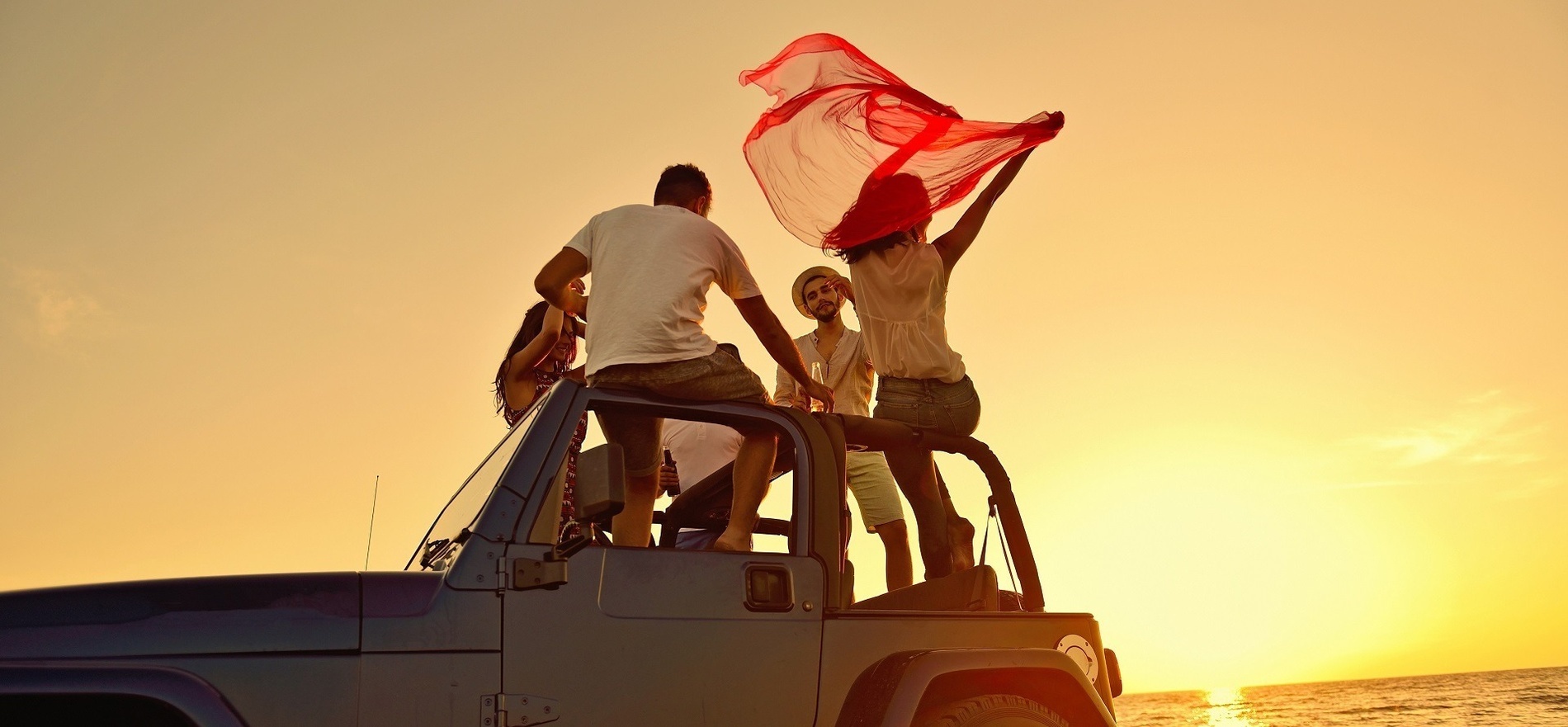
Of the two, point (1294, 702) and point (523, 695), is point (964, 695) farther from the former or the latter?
point (1294, 702)

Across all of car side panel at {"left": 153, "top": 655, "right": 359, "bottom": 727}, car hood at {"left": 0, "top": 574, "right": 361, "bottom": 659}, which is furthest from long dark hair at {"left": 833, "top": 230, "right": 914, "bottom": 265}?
car side panel at {"left": 153, "top": 655, "right": 359, "bottom": 727}

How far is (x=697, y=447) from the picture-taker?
215 inches

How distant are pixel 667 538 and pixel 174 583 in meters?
2.08

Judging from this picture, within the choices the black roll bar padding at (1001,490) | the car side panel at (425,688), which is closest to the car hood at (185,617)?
the car side panel at (425,688)

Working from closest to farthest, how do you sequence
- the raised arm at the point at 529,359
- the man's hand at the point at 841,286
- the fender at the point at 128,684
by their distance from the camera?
the fender at the point at 128,684 < the raised arm at the point at 529,359 < the man's hand at the point at 841,286

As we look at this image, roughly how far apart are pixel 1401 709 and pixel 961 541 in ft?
219

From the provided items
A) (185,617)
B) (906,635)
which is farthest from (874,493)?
(185,617)

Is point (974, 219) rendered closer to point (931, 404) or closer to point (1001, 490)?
point (931, 404)

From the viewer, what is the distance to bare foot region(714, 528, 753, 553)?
3.63m

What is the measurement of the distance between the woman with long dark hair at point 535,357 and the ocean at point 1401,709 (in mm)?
32789

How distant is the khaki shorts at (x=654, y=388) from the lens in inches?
141

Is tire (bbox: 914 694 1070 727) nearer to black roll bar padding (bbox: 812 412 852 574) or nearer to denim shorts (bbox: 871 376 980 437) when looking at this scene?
black roll bar padding (bbox: 812 412 852 574)

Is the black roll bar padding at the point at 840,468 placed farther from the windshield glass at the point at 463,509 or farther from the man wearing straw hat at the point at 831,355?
the man wearing straw hat at the point at 831,355

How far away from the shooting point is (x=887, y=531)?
5.98 metres
